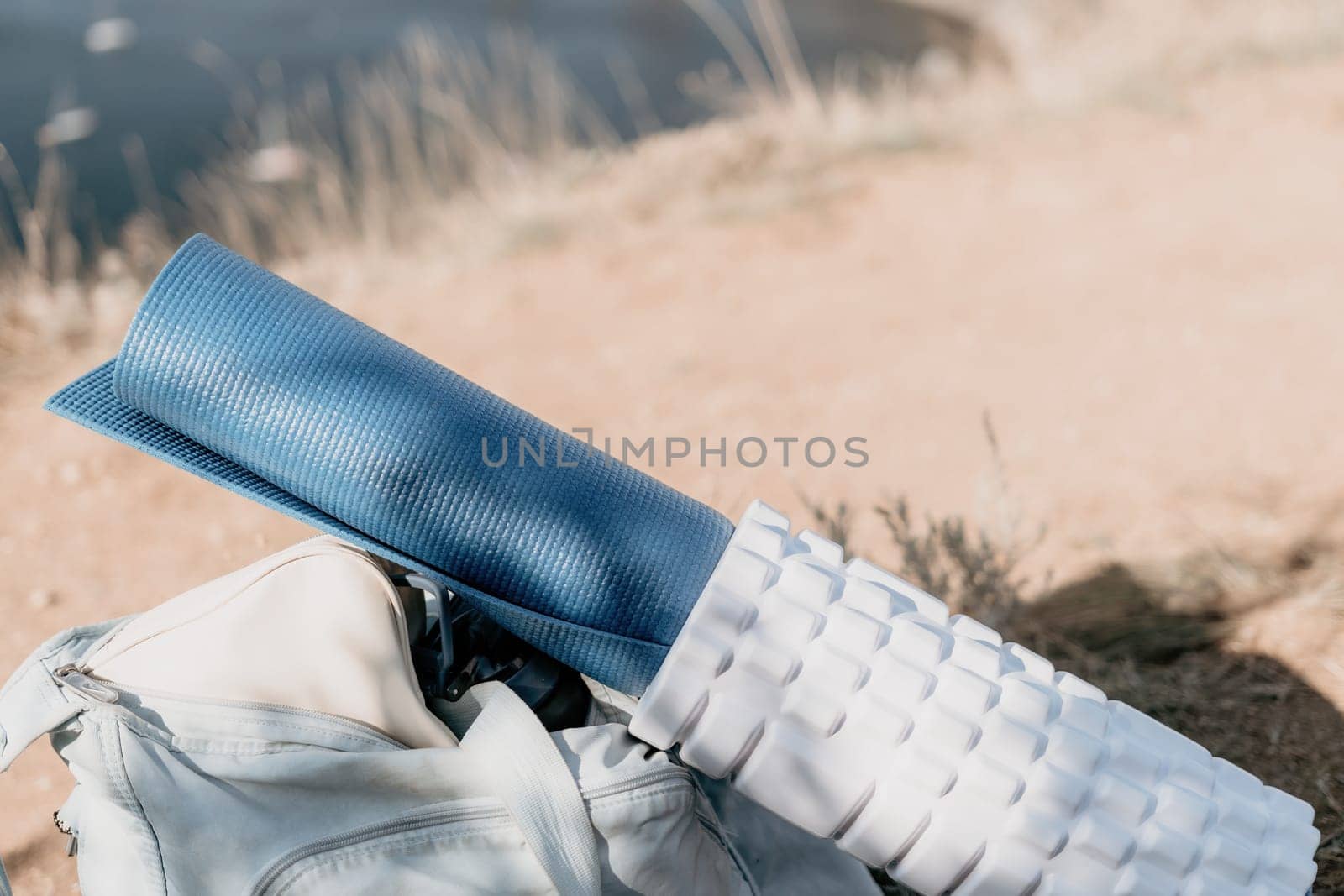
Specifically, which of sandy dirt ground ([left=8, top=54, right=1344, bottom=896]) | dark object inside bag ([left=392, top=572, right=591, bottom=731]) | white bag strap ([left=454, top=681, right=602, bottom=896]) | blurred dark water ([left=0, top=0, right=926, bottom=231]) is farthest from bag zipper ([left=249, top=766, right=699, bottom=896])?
blurred dark water ([left=0, top=0, right=926, bottom=231])

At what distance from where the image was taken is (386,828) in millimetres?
1252

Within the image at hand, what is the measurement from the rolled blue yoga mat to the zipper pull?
324 mm

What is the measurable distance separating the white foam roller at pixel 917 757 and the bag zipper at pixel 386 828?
3.9 inches

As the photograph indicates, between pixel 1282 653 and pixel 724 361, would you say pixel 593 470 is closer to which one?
pixel 1282 653

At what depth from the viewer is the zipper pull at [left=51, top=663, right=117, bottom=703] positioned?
Result: 4.09ft

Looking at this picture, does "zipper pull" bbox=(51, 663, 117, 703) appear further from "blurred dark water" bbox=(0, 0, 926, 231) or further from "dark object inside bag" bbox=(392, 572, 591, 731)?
"blurred dark water" bbox=(0, 0, 926, 231)

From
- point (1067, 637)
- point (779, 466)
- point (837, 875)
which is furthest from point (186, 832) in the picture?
point (779, 466)

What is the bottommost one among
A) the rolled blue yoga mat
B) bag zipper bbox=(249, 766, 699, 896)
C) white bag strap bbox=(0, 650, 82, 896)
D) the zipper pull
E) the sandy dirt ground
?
the sandy dirt ground

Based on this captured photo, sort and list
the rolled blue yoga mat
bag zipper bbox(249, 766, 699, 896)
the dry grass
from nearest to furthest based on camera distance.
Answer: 1. bag zipper bbox(249, 766, 699, 896)
2. the rolled blue yoga mat
3. the dry grass

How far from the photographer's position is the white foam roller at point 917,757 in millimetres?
1303

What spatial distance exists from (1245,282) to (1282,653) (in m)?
2.27

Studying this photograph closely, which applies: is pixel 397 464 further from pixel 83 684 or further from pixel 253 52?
pixel 253 52

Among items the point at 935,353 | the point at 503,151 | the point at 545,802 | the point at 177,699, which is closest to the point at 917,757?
the point at 545,802

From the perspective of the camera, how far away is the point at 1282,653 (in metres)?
2.18
